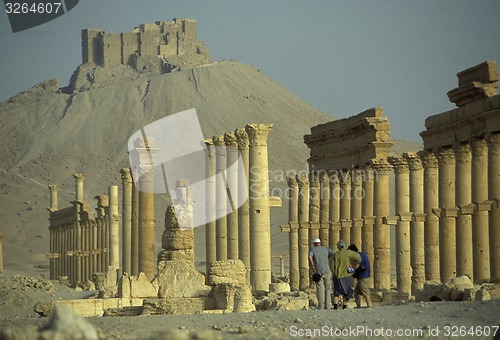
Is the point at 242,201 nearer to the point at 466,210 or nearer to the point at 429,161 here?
the point at 429,161

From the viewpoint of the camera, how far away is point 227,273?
2833cm

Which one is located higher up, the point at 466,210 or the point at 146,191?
the point at 146,191

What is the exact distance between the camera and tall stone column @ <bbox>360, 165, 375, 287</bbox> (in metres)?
39.8

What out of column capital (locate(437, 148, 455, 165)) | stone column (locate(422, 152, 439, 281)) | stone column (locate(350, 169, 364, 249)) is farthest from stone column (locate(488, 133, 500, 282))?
stone column (locate(350, 169, 364, 249))

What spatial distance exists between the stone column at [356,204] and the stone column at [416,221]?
388 cm

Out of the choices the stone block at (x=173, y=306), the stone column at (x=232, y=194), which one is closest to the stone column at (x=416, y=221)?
the stone column at (x=232, y=194)

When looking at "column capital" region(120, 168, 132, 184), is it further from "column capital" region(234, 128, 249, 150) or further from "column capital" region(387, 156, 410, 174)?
"column capital" region(387, 156, 410, 174)

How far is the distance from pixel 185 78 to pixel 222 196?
403 feet

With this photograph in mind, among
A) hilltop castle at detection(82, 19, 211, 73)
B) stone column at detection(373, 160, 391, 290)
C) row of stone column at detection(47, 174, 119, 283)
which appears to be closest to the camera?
stone column at detection(373, 160, 391, 290)

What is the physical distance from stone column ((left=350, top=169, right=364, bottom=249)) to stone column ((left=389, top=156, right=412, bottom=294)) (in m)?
2.39

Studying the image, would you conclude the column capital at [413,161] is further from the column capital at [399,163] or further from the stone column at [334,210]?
the stone column at [334,210]

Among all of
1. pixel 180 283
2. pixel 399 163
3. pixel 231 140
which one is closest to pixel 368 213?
pixel 399 163

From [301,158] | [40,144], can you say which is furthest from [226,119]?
[40,144]

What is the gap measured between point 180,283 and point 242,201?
36.9 feet
